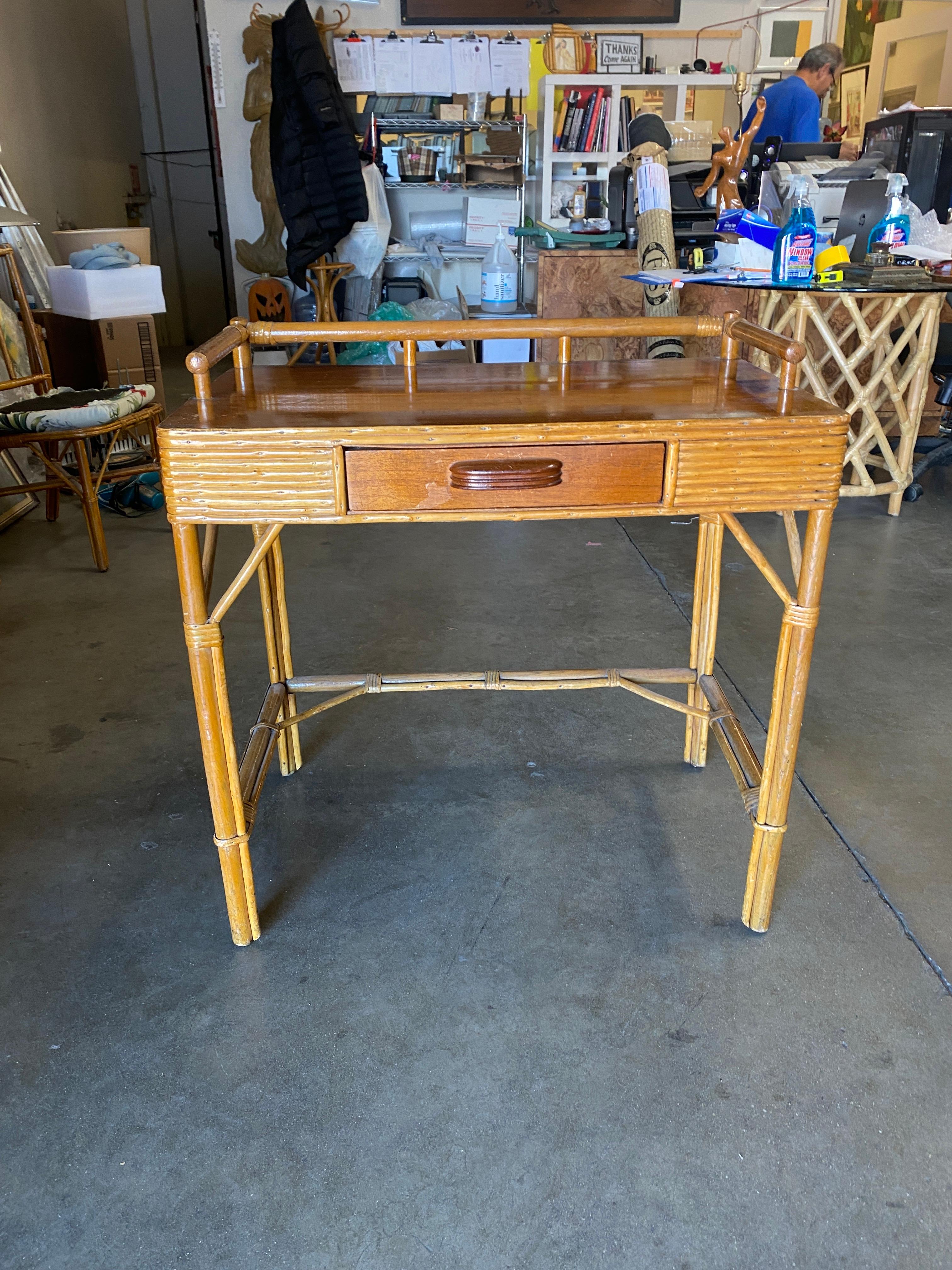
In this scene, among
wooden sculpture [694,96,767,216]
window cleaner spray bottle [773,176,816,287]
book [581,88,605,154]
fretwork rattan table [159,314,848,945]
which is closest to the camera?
fretwork rattan table [159,314,848,945]

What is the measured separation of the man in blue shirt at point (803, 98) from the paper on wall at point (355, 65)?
102 inches

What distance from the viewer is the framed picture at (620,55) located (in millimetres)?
6164

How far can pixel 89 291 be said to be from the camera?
400 cm

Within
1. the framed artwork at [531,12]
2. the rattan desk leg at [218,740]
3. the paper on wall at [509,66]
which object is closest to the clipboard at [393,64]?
the framed artwork at [531,12]

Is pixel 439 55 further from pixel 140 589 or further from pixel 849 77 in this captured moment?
pixel 140 589

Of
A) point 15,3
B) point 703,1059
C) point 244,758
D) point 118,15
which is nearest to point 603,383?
point 244,758

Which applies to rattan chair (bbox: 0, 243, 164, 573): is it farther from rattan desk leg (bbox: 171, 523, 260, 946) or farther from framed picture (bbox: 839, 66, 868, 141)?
framed picture (bbox: 839, 66, 868, 141)

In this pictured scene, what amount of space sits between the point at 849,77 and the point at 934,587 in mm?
6822

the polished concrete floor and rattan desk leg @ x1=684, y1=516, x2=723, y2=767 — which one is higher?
rattan desk leg @ x1=684, y1=516, x2=723, y2=767

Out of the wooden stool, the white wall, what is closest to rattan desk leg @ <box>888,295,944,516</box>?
the wooden stool

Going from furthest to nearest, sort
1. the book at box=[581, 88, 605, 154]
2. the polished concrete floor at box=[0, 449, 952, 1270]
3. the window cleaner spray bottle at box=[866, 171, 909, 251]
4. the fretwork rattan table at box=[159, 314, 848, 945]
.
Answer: the book at box=[581, 88, 605, 154] < the window cleaner spray bottle at box=[866, 171, 909, 251] < the fretwork rattan table at box=[159, 314, 848, 945] < the polished concrete floor at box=[0, 449, 952, 1270]

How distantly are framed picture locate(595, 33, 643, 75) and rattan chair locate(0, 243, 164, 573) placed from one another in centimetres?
419

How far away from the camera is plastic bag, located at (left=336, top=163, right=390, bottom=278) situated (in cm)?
556

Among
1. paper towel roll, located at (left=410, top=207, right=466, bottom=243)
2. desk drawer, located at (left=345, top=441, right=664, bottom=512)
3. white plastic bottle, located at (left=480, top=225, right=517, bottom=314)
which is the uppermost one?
paper towel roll, located at (left=410, top=207, right=466, bottom=243)
